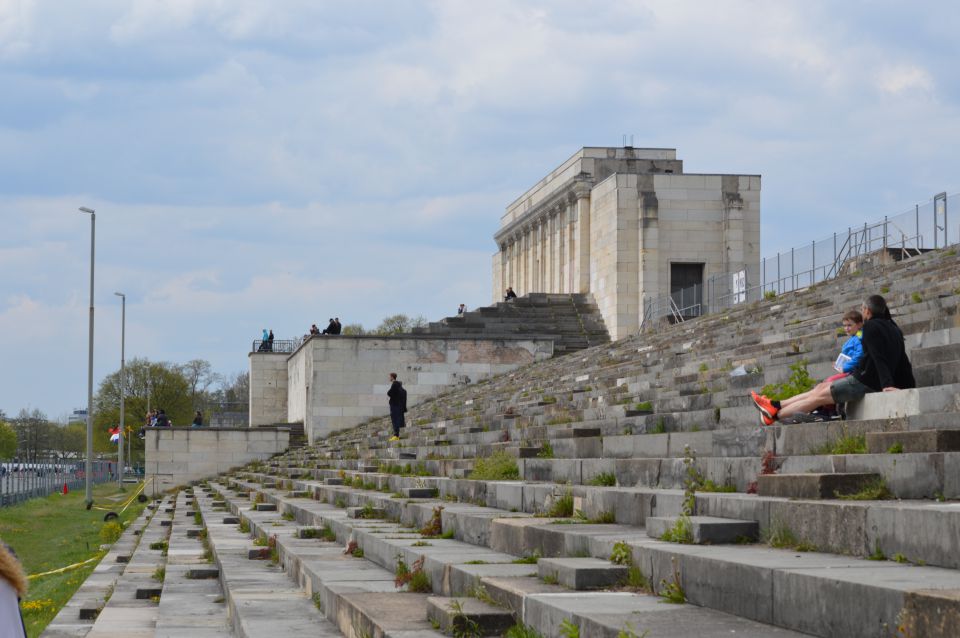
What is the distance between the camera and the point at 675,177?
4128 centimetres

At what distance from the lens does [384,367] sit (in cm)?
3809

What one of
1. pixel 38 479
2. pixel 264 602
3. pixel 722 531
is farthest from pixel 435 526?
pixel 38 479

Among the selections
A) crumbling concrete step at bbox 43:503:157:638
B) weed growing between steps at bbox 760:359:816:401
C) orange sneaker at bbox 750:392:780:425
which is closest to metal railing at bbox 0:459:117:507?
crumbling concrete step at bbox 43:503:157:638

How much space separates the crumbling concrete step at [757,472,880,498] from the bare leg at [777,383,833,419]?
2222mm

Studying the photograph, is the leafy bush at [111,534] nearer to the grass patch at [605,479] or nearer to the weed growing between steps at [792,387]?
the grass patch at [605,479]

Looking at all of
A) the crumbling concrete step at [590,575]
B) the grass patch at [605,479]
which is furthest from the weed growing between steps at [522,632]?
the grass patch at [605,479]

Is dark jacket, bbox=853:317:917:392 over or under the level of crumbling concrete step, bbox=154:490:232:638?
over

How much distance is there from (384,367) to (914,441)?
32365mm

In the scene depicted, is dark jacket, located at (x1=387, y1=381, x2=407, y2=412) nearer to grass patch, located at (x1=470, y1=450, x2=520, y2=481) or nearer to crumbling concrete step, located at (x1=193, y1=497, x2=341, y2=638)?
crumbling concrete step, located at (x1=193, y1=497, x2=341, y2=638)

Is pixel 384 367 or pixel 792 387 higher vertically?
pixel 384 367

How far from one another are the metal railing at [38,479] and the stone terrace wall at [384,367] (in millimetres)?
7329

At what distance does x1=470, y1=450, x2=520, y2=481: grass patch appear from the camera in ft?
39.4

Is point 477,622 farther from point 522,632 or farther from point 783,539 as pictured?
point 783,539

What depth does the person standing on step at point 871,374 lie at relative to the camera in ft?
26.7
